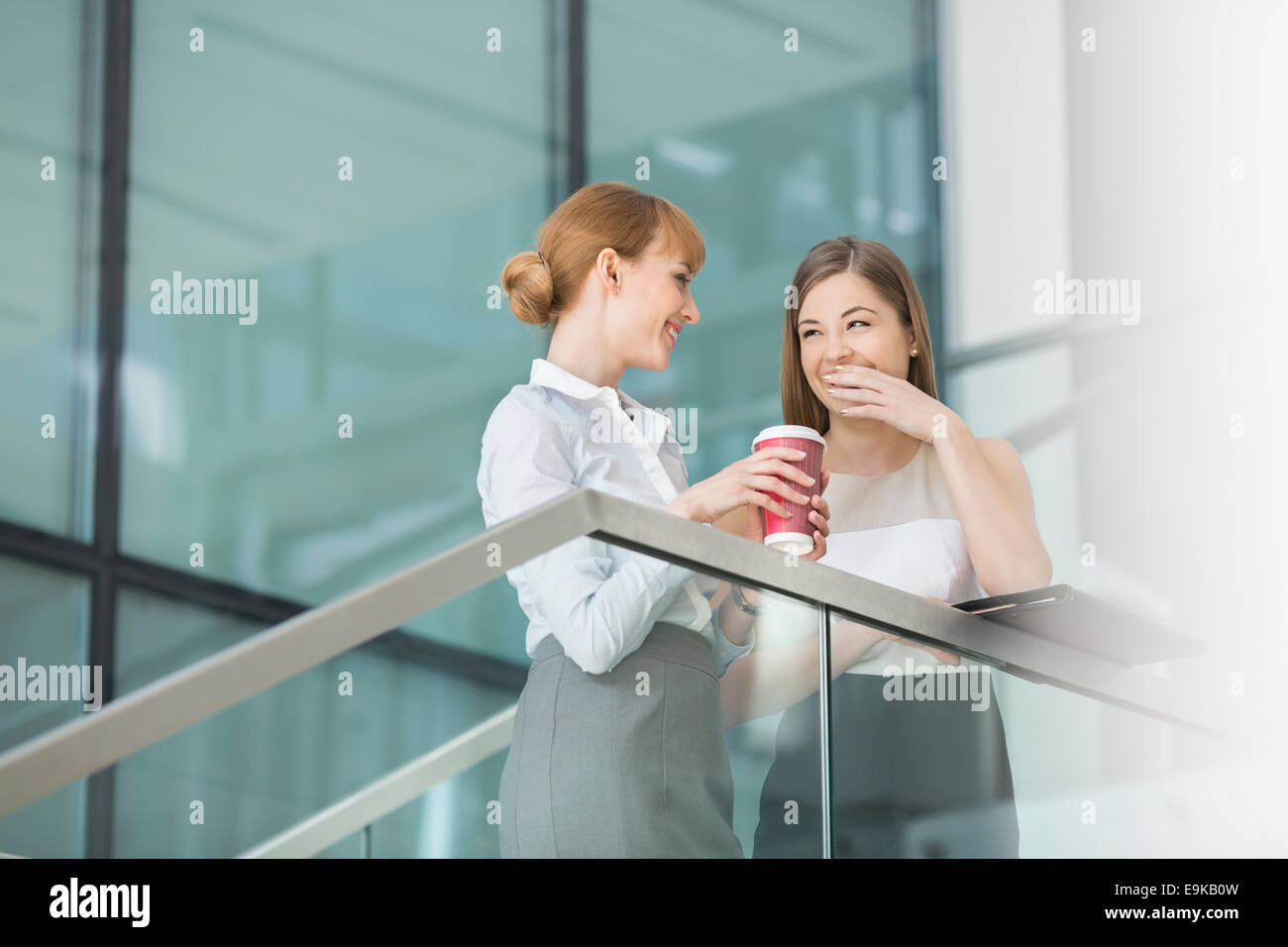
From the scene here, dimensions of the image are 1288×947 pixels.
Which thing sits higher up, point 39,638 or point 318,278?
point 318,278

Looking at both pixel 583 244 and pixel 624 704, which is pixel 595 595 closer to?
pixel 624 704

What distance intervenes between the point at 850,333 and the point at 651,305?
17.0 inches

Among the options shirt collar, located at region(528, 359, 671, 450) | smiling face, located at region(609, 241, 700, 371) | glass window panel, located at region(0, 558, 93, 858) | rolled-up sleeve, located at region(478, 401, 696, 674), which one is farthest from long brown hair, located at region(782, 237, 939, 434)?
glass window panel, located at region(0, 558, 93, 858)

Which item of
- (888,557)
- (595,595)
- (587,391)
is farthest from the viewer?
(888,557)

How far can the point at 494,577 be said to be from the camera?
1.36m

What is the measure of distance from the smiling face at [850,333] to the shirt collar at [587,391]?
1.48ft

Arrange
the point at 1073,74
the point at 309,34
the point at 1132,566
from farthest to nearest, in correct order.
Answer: the point at 1073,74 → the point at 1132,566 → the point at 309,34

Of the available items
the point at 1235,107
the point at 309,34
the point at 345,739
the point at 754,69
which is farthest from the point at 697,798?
the point at 1235,107

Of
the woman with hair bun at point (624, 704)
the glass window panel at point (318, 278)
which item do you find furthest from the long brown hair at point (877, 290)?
the glass window panel at point (318, 278)

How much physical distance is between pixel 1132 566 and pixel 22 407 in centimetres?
367

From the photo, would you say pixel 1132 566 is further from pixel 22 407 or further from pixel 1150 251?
pixel 22 407

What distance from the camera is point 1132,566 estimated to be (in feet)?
16.9
